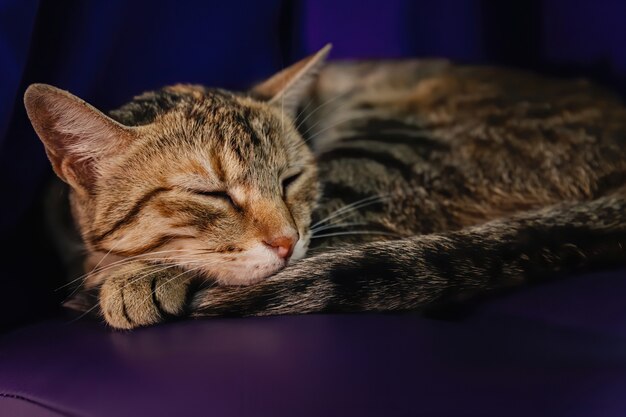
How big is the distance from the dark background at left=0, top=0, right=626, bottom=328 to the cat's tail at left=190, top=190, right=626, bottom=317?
14.3 inches

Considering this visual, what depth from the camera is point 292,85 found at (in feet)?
4.05

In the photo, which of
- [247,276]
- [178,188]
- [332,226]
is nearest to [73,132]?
[178,188]

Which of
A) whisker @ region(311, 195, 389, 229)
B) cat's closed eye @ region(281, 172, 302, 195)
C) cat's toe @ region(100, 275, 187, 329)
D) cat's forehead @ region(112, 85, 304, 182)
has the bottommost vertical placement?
cat's toe @ region(100, 275, 187, 329)

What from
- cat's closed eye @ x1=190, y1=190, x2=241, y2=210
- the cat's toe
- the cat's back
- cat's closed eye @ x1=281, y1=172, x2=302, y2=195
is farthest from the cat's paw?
the cat's back

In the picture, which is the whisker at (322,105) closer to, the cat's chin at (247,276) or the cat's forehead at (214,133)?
the cat's forehead at (214,133)

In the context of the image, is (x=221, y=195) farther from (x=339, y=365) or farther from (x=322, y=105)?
(x=322, y=105)

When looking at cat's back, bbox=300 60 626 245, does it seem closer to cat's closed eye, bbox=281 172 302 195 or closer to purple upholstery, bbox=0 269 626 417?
cat's closed eye, bbox=281 172 302 195

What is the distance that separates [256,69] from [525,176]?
60cm

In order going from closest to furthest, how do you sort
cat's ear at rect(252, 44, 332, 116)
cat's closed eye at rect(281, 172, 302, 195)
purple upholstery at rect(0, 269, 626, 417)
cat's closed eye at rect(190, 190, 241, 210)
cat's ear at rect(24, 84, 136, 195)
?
1. purple upholstery at rect(0, 269, 626, 417)
2. cat's ear at rect(24, 84, 136, 195)
3. cat's closed eye at rect(190, 190, 241, 210)
4. cat's closed eye at rect(281, 172, 302, 195)
5. cat's ear at rect(252, 44, 332, 116)

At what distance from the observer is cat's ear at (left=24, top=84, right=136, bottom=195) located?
0.88 m

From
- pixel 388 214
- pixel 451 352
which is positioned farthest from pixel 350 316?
pixel 388 214

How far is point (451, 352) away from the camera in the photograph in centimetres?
78

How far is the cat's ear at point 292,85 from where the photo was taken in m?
1.22

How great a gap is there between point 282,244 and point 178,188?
0.17 metres
